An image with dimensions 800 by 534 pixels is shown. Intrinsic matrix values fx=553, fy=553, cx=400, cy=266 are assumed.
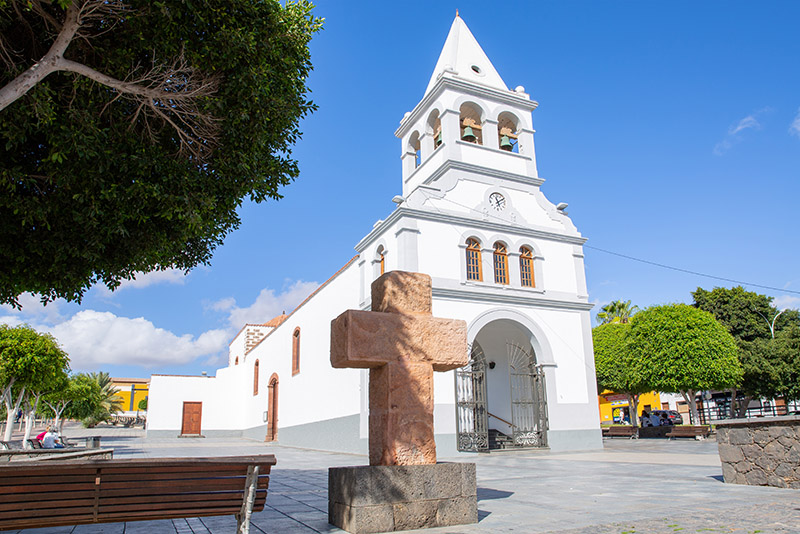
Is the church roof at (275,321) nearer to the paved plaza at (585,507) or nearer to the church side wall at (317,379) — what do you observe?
the church side wall at (317,379)

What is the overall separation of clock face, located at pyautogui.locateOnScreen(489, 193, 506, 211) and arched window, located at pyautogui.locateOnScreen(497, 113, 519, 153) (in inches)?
71.8

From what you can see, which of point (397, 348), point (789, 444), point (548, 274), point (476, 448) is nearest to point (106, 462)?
point (397, 348)

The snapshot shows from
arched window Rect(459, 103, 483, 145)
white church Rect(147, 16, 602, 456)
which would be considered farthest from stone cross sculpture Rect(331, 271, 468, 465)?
arched window Rect(459, 103, 483, 145)

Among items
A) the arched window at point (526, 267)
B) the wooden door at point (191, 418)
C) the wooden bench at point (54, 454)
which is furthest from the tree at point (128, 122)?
the wooden door at point (191, 418)

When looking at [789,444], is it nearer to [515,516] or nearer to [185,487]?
[515,516]

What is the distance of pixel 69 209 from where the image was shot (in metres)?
5.81

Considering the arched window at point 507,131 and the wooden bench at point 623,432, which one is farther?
the wooden bench at point 623,432

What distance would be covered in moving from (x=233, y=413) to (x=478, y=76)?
25.0 meters

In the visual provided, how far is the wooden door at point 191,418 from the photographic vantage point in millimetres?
32438

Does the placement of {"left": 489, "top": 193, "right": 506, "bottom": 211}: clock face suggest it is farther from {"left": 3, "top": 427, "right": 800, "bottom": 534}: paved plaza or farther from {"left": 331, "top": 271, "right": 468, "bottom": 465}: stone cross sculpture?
{"left": 331, "top": 271, "right": 468, "bottom": 465}: stone cross sculpture

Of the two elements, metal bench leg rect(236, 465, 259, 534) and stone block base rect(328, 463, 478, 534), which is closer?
metal bench leg rect(236, 465, 259, 534)

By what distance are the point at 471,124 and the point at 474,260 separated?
4947 mm

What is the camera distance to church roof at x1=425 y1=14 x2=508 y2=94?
1833cm

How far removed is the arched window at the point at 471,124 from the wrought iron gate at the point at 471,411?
22.5ft
